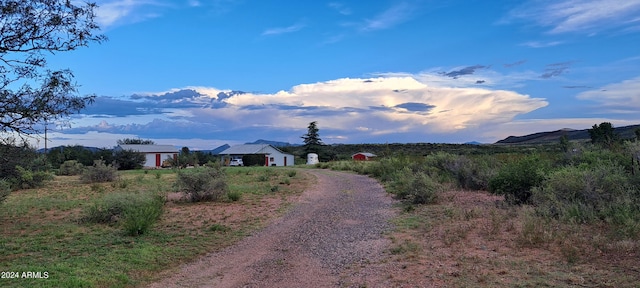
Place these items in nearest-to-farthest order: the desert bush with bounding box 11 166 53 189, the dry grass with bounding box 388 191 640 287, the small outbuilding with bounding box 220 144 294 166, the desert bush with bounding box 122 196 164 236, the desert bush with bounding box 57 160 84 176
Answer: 1. the dry grass with bounding box 388 191 640 287
2. the desert bush with bounding box 122 196 164 236
3. the desert bush with bounding box 11 166 53 189
4. the desert bush with bounding box 57 160 84 176
5. the small outbuilding with bounding box 220 144 294 166

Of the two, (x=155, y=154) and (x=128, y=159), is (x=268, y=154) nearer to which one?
(x=155, y=154)

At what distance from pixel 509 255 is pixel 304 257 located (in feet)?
10.6

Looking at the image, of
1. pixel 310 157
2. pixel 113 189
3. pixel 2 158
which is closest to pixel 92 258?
pixel 2 158

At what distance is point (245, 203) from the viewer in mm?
14898

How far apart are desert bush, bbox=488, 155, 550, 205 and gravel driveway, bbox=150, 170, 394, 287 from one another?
349 centimetres

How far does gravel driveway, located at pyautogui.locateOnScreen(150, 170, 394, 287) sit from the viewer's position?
243 inches

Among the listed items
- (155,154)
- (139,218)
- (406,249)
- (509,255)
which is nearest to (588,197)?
(509,255)

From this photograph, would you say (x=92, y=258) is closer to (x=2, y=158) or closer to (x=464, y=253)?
(x=2, y=158)

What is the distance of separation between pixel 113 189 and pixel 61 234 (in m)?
12.0

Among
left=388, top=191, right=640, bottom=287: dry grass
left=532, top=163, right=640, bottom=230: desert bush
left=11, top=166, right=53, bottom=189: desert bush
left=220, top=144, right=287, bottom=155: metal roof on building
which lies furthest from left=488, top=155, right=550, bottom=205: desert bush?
left=220, top=144, right=287, bottom=155: metal roof on building

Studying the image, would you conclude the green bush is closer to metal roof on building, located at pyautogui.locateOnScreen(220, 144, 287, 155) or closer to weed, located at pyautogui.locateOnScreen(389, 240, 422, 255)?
weed, located at pyautogui.locateOnScreen(389, 240, 422, 255)

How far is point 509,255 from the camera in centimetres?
671

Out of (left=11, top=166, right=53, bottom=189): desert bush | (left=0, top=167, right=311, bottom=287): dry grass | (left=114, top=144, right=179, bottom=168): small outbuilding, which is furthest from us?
(left=114, top=144, right=179, bottom=168): small outbuilding

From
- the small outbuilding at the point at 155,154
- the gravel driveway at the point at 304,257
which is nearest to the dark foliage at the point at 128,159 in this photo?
the small outbuilding at the point at 155,154
